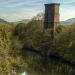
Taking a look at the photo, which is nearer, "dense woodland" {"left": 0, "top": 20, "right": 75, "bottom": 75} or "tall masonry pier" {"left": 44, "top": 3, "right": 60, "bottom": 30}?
"dense woodland" {"left": 0, "top": 20, "right": 75, "bottom": 75}

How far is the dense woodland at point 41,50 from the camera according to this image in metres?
31.0

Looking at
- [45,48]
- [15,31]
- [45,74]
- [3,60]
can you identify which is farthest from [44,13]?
[3,60]

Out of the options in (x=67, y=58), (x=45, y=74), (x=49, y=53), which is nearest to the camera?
(x=45, y=74)

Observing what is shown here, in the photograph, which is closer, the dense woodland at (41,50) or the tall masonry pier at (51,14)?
the dense woodland at (41,50)

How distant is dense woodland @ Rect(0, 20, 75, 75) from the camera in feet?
102

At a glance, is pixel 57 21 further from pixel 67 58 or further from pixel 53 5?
pixel 67 58

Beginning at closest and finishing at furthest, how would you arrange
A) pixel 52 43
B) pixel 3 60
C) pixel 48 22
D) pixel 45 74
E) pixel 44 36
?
pixel 3 60 < pixel 45 74 < pixel 52 43 < pixel 44 36 < pixel 48 22

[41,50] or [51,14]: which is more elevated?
[51,14]

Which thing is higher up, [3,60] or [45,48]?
[3,60]

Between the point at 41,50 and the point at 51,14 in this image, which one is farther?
the point at 51,14

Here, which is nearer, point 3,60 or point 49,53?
point 3,60

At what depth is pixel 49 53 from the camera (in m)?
49.4

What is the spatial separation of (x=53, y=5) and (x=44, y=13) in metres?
2.68

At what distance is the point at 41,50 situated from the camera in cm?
5334
